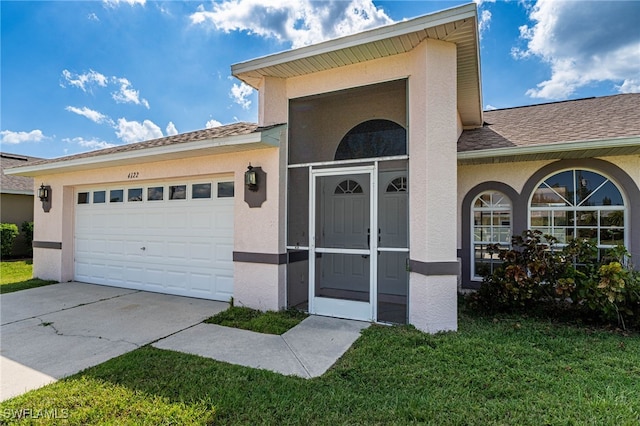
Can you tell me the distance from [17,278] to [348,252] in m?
10.3

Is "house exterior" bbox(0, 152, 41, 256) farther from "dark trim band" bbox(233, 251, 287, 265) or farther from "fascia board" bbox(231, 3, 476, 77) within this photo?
"fascia board" bbox(231, 3, 476, 77)

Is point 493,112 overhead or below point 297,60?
overhead

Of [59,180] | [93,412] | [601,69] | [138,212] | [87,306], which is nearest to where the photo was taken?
[93,412]

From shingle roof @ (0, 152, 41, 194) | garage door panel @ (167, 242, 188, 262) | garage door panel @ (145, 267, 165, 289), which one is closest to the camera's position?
garage door panel @ (167, 242, 188, 262)

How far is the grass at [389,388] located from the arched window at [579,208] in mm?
2808

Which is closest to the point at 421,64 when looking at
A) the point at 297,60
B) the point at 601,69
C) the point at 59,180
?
the point at 297,60

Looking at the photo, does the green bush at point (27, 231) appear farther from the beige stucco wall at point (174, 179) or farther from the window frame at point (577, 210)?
the window frame at point (577, 210)

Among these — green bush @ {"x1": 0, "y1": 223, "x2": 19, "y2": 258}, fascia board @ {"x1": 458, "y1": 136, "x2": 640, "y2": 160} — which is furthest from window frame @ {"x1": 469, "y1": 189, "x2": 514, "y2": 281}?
green bush @ {"x1": 0, "y1": 223, "x2": 19, "y2": 258}

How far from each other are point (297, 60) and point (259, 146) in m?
1.65

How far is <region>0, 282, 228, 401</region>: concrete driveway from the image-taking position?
3.78 m

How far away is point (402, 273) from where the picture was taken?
5812 millimetres

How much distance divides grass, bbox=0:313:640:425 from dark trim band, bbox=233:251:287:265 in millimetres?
2210

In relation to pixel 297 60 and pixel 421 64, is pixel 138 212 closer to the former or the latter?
pixel 297 60

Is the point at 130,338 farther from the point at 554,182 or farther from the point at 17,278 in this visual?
the point at 554,182
